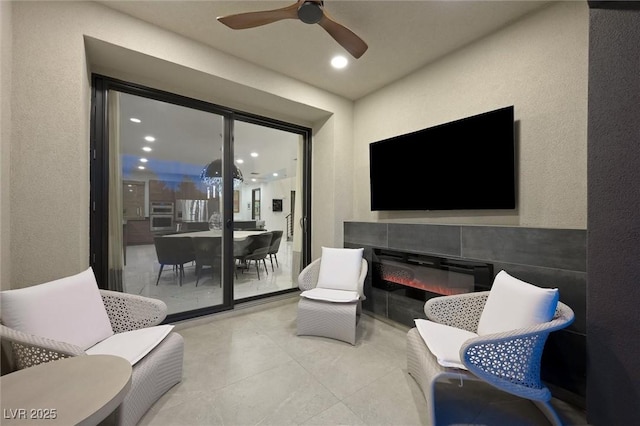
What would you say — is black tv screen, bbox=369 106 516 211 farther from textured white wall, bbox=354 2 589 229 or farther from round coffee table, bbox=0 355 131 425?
round coffee table, bbox=0 355 131 425

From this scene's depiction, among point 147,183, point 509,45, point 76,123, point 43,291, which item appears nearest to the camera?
point 43,291

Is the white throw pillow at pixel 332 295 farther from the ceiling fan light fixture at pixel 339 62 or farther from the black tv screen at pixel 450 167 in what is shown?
the ceiling fan light fixture at pixel 339 62

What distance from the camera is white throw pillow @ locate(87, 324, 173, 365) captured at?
1535mm

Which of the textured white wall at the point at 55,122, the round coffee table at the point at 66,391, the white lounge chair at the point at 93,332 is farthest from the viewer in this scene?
the textured white wall at the point at 55,122

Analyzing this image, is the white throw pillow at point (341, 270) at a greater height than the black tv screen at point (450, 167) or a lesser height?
lesser

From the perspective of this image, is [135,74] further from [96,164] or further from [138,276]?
[138,276]

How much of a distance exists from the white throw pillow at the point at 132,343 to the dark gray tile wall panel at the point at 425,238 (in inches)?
89.2

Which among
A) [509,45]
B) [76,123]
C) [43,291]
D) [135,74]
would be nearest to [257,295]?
[43,291]

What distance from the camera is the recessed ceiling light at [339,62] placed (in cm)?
275

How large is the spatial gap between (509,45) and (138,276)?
4189 millimetres

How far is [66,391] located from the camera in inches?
39.4

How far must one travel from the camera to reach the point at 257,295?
3.58m

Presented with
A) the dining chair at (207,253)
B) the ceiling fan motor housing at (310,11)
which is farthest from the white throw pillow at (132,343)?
the ceiling fan motor housing at (310,11)

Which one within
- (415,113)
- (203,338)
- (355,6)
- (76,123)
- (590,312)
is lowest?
(203,338)
